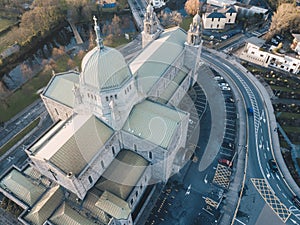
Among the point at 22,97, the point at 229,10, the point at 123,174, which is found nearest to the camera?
the point at 123,174

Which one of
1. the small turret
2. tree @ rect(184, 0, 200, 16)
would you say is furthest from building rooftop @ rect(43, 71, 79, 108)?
tree @ rect(184, 0, 200, 16)

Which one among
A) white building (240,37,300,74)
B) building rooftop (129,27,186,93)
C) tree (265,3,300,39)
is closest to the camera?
building rooftop (129,27,186,93)

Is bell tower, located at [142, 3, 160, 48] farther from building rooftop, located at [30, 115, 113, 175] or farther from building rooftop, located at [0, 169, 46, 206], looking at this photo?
building rooftop, located at [0, 169, 46, 206]

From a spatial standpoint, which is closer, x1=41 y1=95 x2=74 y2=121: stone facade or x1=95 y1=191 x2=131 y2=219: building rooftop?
x1=95 y1=191 x2=131 y2=219: building rooftop

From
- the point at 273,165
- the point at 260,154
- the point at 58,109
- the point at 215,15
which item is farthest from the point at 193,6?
the point at 58,109

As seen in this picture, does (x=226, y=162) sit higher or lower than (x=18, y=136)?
lower

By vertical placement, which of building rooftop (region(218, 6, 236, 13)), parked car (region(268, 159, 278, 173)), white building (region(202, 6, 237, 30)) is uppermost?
building rooftop (region(218, 6, 236, 13))

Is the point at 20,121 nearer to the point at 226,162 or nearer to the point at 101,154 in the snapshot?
the point at 101,154

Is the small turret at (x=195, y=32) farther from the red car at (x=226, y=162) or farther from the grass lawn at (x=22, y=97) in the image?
the grass lawn at (x=22, y=97)
